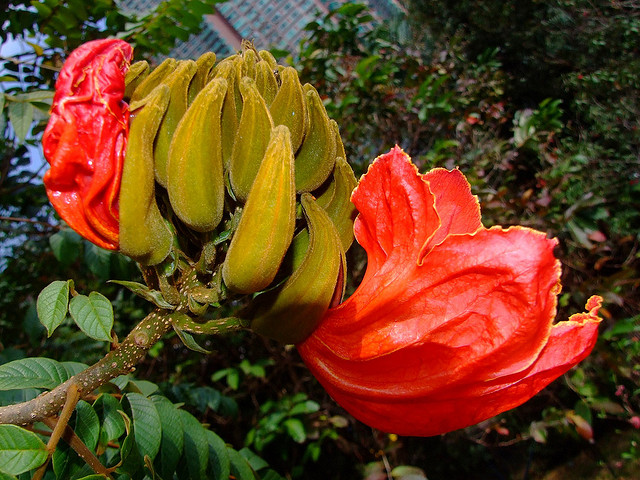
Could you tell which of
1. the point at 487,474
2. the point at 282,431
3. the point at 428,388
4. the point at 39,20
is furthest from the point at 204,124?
the point at 487,474

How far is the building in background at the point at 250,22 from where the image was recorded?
634 centimetres

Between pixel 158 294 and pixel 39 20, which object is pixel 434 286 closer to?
pixel 158 294

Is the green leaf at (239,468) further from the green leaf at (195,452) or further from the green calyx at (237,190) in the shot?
the green calyx at (237,190)

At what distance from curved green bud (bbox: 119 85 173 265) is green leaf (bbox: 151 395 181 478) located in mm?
592

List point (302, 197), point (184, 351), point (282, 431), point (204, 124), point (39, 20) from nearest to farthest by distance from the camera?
point (204, 124)
point (302, 197)
point (39, 20)
point (282, 431)
point (184, 351)

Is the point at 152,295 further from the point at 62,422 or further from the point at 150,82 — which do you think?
the point at 150,82

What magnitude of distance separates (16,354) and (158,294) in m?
1.29

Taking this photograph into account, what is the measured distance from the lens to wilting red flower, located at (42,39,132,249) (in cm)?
84

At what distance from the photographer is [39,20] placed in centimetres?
240

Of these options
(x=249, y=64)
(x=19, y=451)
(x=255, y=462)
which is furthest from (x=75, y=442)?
(x=255, y=462)

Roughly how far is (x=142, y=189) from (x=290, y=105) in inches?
11.5

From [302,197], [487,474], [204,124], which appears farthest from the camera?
[487,474]

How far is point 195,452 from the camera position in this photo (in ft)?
4.23

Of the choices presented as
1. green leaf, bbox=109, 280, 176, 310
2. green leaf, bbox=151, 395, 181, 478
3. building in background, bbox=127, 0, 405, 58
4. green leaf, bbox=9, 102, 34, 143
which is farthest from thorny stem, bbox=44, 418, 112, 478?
building in background, bbox=127, 0, 405, 58
